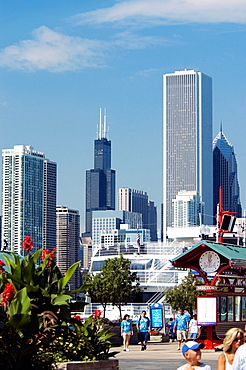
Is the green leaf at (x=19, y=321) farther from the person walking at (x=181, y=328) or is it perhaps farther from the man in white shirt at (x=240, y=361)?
the person walking at (x=181, y=328)

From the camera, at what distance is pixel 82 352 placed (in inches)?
561

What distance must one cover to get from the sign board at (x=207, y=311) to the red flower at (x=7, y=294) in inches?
705

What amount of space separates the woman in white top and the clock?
20801mm

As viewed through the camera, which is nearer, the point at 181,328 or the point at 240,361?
the point at 240,361

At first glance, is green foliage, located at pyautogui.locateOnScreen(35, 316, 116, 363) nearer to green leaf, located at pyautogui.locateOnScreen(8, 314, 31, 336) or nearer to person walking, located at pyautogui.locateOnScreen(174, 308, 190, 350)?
green leaf, located at pyautogui.locateOnScreen(8, 314, 31, 336)

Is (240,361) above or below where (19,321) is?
below

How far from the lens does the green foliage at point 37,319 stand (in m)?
12.6

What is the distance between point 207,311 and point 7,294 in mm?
18383

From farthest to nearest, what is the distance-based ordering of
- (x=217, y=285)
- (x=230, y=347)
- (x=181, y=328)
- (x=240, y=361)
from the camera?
1. (x=181, y=328)
2. (x=217, y=285)
3. (x=230, y=347)
4. (x=240, y=361)

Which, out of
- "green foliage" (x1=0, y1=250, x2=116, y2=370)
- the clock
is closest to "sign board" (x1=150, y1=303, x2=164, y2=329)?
the clock

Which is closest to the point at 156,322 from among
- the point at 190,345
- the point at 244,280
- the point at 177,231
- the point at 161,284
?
the point at 244,280

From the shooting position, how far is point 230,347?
393 inches

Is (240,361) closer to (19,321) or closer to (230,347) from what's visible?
(230,347)

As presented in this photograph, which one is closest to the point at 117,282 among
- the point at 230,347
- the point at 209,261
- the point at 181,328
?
the point at 181,328
